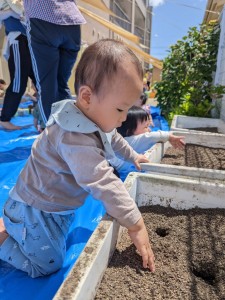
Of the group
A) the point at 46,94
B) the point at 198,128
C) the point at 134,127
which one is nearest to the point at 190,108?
the point at 198,128

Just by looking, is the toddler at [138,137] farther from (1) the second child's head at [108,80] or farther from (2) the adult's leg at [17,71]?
A: (2) the adult's leg at [17,71]

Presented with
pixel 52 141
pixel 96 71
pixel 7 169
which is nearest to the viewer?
pixel 96 71

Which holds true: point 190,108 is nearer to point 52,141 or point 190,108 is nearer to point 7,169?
point 7,169

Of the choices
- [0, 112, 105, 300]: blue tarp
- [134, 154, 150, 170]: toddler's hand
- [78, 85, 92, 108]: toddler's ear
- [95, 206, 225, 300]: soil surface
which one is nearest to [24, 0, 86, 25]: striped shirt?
[0, 112, 105, 300]: blue tarp

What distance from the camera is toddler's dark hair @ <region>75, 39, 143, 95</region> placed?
35.2 inches

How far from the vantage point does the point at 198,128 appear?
3287 millimetres

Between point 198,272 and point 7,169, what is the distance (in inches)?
63.8

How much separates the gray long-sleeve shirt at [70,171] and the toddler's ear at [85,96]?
38mm

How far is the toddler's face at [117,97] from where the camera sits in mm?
897

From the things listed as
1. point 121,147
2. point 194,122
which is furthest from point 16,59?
point 194,122

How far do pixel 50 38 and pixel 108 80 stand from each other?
149cm

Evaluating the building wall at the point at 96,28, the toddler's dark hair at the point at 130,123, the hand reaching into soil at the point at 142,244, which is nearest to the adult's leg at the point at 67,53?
the toddler's dark hair at the point at 130,123

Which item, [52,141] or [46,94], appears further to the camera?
[46,94]

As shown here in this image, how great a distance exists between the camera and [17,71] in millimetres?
2838
